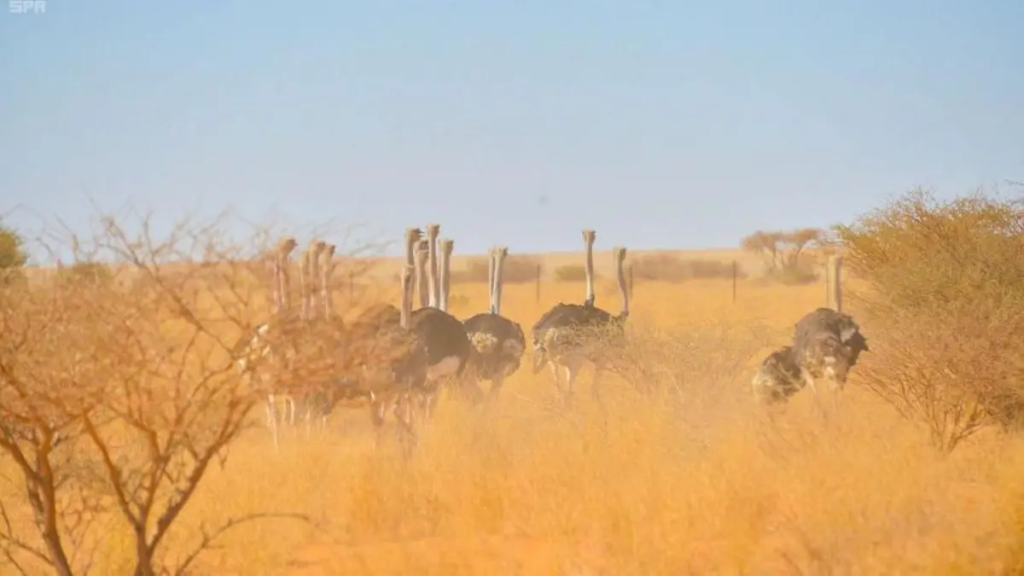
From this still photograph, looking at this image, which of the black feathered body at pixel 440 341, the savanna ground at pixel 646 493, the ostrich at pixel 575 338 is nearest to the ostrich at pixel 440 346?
the black feathered body at pixel 440 341

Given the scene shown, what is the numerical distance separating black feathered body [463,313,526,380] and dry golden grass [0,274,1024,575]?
2654 mm

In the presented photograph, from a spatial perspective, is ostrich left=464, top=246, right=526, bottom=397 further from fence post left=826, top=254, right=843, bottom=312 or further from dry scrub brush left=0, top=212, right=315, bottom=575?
dry scrub brush left=0, top=212, right=315, bottom=575

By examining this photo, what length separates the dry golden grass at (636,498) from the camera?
24.7 ft

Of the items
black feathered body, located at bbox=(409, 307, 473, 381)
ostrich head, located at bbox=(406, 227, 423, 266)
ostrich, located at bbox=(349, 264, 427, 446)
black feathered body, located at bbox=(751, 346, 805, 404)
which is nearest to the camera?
ostrich, located at bbox=(349, 264, 427, 446)

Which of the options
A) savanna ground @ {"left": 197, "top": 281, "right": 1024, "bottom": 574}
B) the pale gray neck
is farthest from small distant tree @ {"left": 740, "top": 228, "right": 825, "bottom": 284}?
savanna ground @ {"left": 197, "top": 281, "right": 1024, "bottom": 574}

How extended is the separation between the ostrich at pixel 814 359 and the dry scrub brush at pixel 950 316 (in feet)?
1.29

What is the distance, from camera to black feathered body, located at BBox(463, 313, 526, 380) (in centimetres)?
1524

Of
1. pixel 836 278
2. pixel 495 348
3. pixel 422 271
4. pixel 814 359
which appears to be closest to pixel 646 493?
pixel 814 359

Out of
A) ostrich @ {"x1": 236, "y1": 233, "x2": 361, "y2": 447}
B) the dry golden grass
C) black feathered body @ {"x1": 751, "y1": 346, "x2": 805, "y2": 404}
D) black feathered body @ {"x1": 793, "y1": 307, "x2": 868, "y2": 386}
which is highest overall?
ostrich @ {"x1": 236, "y1": 233, "x2": 361, "y2": 447}

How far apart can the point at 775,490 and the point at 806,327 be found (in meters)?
4.90

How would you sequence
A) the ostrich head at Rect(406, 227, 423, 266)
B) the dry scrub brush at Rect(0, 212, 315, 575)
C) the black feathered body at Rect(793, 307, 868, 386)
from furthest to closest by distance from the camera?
the ostrich head at Rect(406, 227, 423, 266) < the black feathered body at Rect(793, 307, 868, 386) < the dry scrub brush at Rect(0, 212, 315, 575)

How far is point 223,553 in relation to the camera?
7.89 m

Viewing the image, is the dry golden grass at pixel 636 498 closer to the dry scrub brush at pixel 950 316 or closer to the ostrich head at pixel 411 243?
the dry scrub brush at pixel 950 316

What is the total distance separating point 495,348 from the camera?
15258mm
